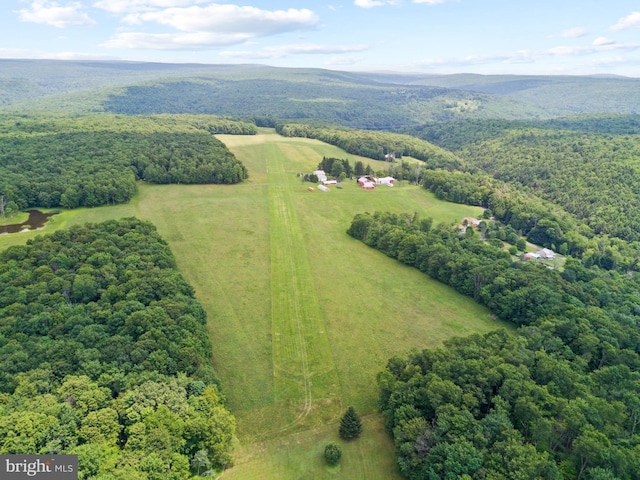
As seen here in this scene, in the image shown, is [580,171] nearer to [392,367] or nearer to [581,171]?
[581,171]

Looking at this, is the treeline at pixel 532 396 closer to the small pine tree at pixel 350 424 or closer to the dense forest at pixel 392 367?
the dense forest at pixel 392 367

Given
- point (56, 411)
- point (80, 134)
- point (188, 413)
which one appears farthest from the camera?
point (80, 134)

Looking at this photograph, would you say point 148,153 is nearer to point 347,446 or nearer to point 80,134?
point 80,134

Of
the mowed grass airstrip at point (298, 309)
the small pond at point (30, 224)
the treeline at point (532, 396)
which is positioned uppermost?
Answer: the treeline at point (532, 396)

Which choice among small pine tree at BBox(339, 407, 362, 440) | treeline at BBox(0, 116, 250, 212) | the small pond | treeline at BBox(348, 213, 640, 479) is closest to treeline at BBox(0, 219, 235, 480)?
small pine tree at BBox(339, 407, 362, 440)

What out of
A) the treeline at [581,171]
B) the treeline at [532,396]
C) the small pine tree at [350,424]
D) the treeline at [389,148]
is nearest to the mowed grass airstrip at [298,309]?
the small pine tree at [350,424]

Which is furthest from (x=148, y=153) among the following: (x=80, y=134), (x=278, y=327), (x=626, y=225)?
(x=626, y=225)

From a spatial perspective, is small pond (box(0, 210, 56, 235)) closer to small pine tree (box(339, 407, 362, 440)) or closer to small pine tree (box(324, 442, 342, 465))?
small pine tree (box(339, 407, 362, 440))
